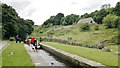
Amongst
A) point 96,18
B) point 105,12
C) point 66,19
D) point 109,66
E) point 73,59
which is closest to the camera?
point 109,66

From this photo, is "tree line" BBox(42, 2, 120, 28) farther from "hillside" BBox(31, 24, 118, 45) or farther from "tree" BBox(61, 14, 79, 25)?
"hillside" BBox(31, 24, 118, 45)

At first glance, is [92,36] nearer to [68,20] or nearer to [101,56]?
[101,56]

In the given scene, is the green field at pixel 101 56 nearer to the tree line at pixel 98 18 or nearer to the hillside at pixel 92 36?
the hillside at pixel 92 36

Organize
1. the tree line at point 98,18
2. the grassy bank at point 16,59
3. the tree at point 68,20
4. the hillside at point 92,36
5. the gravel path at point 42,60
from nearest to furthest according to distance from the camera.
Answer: the grassy bank at point 16,59, the gravel path at point 42,60, the hillside at point 92,36, the tree line at point 98,18, the tree at point 68,20

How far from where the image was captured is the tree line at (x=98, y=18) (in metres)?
76.9

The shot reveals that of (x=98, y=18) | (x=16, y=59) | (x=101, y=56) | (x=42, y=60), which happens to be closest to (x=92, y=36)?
(x=98, y=18)

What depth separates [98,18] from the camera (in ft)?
356

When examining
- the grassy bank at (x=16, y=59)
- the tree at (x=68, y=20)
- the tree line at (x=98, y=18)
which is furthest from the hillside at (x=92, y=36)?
the tree at (x=68, y=20)

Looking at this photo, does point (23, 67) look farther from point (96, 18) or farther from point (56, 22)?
point (56, 22)

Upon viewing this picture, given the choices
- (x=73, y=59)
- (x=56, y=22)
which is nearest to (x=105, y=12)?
(x=56, y=22)

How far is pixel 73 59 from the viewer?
1877cm

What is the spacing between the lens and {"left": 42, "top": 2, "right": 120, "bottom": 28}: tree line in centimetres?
7694

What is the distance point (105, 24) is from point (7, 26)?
129 ft

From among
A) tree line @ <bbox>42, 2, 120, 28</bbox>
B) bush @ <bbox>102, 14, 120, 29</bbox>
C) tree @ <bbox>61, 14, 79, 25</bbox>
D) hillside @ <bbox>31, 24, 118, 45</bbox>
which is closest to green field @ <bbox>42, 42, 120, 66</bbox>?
hillside @ <bbox>31, 24, 118, 45</bbox>
